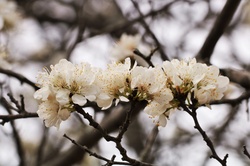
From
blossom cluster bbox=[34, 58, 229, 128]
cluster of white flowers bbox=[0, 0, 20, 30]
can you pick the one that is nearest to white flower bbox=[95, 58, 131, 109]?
blossom cluster bbox=[34, 58, 229, 128]

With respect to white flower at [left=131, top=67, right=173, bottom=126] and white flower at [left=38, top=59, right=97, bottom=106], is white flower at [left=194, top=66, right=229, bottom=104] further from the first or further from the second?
white flower at [left=38, top=59, right=97, bottom=106]

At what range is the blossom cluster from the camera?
133cm

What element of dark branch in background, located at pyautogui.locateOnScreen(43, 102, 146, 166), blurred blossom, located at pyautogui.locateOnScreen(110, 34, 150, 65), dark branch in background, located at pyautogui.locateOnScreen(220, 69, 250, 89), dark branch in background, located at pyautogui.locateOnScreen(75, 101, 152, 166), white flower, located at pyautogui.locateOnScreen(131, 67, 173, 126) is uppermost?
blurred blossom, located at pyautogui.locateOnScreen(110, 34, 150, 65)

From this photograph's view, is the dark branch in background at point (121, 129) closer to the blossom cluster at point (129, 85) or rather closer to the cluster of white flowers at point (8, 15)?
the blossom cluster at point (129, 85)

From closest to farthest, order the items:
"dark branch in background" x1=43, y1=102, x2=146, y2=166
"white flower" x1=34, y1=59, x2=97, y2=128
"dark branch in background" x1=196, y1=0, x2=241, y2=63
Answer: "white flower" x1=34, y1=59, x2=97, y2=128, "dark branch in background" x1=196, y1=0, x2=241, y2=63, "dark branch in background" x1=43, y1=102, x2=146, y2=166

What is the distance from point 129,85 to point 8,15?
1.94m

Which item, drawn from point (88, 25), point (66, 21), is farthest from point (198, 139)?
point (66, 21)

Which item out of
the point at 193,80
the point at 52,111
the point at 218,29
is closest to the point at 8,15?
the point at 218,29

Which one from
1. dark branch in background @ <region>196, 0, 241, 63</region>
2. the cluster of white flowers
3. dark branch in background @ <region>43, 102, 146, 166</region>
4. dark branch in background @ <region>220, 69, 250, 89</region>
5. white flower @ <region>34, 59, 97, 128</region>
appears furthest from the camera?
the cluster of white flowers

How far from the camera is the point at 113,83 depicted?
138 centimetres

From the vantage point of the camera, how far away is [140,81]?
1351 millimetres

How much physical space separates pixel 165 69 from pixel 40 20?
11.8 ft

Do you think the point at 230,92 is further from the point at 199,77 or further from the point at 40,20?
the point at 40,20

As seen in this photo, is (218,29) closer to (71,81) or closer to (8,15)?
(71,81)
